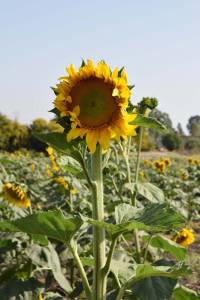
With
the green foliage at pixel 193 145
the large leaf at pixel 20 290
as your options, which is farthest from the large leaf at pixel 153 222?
the green foliage at pixel 193 145

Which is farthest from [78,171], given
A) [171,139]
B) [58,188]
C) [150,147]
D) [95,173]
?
[171,139]

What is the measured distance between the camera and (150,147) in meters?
31.5

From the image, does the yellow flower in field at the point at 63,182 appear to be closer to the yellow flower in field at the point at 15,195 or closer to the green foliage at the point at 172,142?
the yellow flower in field at the point at 15,195

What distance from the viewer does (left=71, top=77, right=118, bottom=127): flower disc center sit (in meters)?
1.34

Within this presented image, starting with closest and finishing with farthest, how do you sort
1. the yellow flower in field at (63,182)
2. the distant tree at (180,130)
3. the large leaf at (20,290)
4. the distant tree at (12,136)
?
the large leaf at (20,290), the yellow flower in field at (63,182), the distant tree at (12,136), the distant tree at (180,130)

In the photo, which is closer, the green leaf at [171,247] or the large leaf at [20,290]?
the green leaf at [171,247]

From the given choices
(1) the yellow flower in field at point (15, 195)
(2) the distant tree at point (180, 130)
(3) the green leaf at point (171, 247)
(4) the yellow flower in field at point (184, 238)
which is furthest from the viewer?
(2) the distant tree at point (180, 130)

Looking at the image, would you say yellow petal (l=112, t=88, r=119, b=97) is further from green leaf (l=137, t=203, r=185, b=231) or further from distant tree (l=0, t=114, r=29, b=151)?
distant tree (l=0, t=114, r=29, b=151)

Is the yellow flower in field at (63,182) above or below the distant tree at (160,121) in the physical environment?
below

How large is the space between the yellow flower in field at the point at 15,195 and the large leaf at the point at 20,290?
77cm

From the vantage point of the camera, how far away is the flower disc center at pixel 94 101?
134 cm

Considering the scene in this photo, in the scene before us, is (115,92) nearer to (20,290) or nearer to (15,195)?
(20,290)

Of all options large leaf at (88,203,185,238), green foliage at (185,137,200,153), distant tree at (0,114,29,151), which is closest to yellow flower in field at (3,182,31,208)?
large leaf at (88,203,185,238)

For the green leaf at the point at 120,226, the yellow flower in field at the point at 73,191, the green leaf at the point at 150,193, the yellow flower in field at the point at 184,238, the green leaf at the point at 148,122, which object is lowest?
the yellow flower in field at the point at 184,238
